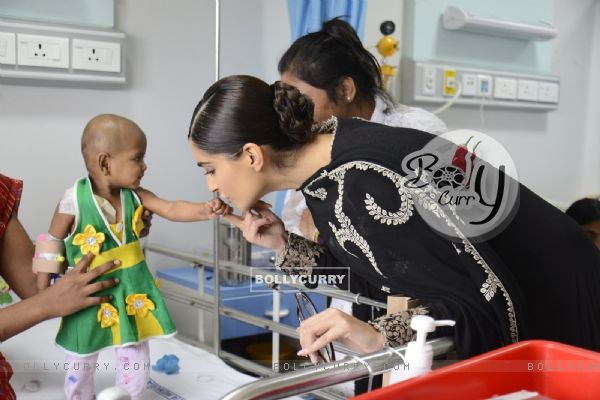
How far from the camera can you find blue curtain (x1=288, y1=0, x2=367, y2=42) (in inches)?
100

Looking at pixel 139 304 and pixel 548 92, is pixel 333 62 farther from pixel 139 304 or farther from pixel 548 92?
pixel 548 92

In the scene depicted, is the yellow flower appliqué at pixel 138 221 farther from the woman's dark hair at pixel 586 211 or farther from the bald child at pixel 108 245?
the woman's dark hair at pixel 586 211

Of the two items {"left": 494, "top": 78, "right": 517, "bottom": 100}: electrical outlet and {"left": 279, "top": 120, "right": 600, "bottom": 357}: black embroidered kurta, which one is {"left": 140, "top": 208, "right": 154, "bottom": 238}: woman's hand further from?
{"left": 494, "top": 78, "right": 517, "bottom": 100}: electrical outlet

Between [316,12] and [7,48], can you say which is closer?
[7,48]

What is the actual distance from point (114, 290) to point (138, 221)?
7.6 inches

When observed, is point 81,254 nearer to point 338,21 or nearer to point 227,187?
point 227,187

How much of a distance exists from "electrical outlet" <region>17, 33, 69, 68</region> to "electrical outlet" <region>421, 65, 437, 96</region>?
5.62 feet

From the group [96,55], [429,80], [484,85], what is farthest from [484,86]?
[96,55]

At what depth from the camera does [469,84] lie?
3.38m

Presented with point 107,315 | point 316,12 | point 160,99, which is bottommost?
point 107,315

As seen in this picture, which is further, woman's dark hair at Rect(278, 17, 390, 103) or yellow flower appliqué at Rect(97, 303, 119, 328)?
woman's dark hair at Rect(278, 17, 390, 103)

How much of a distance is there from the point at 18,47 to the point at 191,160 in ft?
2.74

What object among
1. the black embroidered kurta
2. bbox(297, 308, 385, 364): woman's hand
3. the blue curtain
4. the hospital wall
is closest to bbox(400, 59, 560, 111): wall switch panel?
the hospital wall

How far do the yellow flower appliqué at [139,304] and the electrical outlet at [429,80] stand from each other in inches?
78.6
